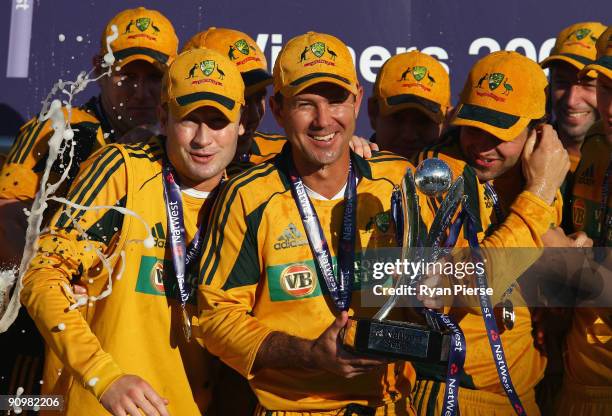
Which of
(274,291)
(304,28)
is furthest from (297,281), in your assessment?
(304,28)

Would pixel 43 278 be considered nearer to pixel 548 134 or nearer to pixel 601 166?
pixel 548 134

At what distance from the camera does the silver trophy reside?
3252 millimetres

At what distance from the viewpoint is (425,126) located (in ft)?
16.5

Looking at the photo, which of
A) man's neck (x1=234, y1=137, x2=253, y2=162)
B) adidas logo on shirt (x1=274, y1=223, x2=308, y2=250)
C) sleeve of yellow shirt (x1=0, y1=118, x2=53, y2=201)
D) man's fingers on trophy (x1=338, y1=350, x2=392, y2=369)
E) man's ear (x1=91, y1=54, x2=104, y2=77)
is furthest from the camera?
man's ear (x1=91, y1=54, x2=104, y2=77)

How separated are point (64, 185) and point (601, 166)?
2.35 metres

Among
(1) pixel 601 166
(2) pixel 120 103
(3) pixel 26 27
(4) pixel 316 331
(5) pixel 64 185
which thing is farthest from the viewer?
(3) pixel 26 27

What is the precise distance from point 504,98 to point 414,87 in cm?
101

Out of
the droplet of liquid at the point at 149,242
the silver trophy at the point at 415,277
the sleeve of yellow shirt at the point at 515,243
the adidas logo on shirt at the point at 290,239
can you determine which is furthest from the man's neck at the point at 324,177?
the droplet of liquid at the point at 149,242

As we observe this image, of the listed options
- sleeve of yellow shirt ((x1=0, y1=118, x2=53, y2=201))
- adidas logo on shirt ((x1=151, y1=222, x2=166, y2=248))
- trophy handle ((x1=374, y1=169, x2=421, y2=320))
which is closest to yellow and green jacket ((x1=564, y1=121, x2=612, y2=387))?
trophy handle ((x1=374, y1=169, x2=421, y2=320))

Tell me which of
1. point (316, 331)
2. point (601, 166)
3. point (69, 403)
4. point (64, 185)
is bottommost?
point (69, 403)

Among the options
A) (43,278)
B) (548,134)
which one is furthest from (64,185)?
(548,134)

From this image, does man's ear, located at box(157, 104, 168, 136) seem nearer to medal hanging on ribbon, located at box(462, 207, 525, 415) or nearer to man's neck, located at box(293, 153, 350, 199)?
man's neck, located at box(293, 153, 350, 199)

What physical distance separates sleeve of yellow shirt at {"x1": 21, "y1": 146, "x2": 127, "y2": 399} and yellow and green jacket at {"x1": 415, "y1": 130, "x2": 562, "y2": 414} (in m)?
1.28

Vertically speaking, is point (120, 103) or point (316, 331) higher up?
point (120, 103)
